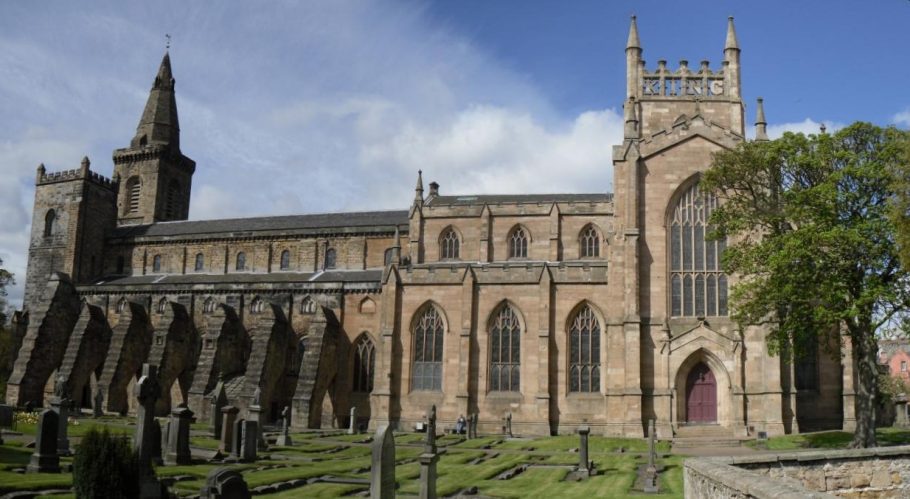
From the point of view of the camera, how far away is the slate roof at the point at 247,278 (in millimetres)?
53156

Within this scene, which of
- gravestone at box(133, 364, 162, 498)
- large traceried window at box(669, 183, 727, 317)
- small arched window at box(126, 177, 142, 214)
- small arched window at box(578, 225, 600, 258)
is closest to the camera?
gravestone at box(133, 364, 162, 498)

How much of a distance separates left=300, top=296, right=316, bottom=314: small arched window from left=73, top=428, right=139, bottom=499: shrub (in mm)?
34540

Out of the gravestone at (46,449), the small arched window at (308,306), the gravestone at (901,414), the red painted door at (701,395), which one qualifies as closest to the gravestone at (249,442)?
the gravestone at (46,449)

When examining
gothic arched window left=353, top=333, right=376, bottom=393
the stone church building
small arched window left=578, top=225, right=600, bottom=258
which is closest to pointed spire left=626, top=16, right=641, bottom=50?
the stone church building

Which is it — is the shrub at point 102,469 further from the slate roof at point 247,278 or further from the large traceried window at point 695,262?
the slate roof at point 247,278

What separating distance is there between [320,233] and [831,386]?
32.8 m

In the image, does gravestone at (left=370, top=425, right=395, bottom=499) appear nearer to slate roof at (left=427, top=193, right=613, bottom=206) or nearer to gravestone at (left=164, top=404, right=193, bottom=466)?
gravestone at (left=164, top=404, right=193, bottom=466)

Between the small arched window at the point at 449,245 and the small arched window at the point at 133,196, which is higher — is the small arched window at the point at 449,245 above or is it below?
below

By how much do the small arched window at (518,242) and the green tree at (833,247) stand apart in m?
19.1

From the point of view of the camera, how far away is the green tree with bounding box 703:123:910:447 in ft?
96.3

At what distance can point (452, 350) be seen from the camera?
44906 millimetres

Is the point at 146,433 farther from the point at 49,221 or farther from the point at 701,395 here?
the point at 49,221

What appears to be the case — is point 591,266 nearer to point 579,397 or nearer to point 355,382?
point 579,397

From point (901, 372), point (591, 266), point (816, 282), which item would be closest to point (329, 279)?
point (591, 266)
